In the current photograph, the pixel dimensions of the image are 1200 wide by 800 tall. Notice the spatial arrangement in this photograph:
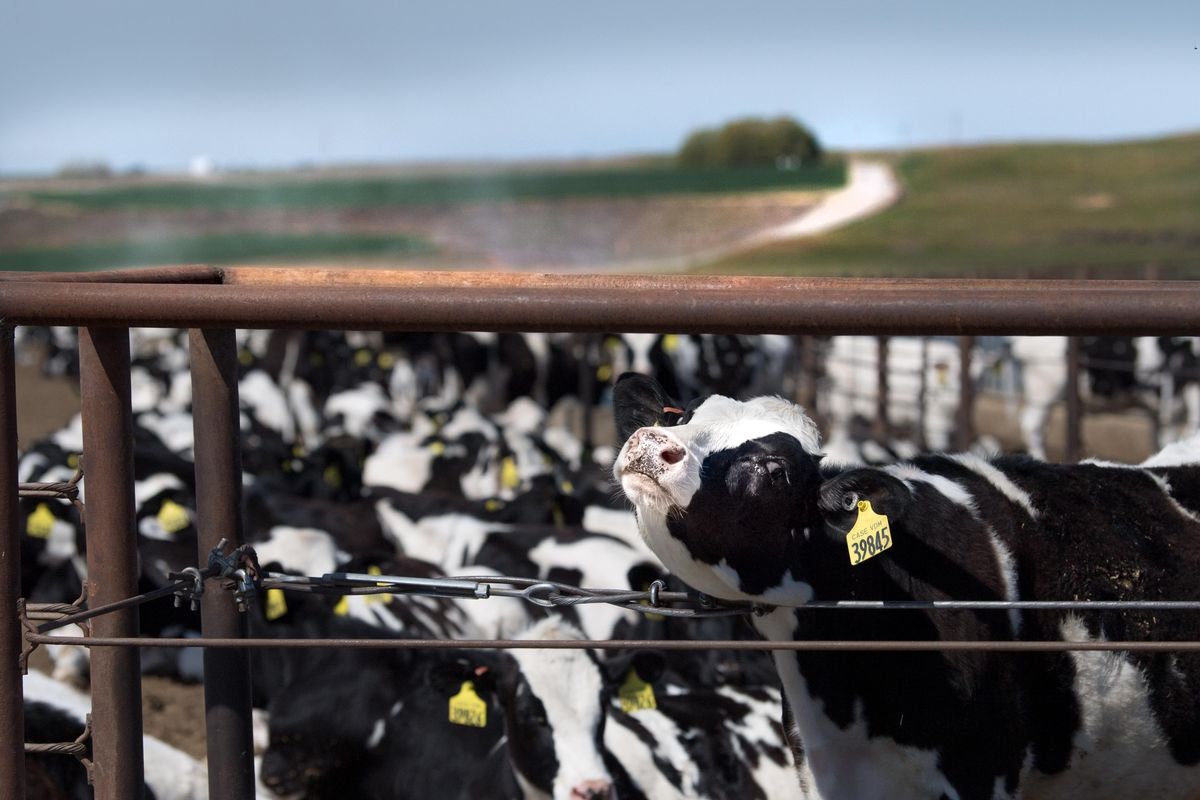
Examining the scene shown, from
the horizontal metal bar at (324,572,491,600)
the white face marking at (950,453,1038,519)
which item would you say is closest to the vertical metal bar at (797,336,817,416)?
the white face marking at (950,453,1038,519)

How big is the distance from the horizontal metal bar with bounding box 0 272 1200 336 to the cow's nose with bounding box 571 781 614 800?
96.3 inches

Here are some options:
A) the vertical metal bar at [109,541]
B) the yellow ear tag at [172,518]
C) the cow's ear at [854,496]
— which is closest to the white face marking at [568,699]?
the cow's ear at [854,496]

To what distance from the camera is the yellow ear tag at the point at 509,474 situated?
32.1 feet

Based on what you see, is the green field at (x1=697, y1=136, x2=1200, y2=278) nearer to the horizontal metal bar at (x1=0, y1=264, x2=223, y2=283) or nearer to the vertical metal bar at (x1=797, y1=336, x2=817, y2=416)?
the vertical metal bar at (x1=797, y1=336, x2=817, y2=416)

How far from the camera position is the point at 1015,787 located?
306cm

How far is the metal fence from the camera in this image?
203 cm

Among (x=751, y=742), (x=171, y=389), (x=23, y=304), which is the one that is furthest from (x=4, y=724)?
(x=171, y=389)

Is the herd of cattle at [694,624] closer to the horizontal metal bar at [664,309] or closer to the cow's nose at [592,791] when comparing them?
the cow's nose at [592,791]

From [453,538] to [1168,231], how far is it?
164ft

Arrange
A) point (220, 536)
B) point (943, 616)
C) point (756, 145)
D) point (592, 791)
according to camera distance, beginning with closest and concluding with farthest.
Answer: point (220, 536), point (943, 616), point (592, 791), point (756, 145)

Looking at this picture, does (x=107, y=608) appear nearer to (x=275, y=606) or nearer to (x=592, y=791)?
(x=592, y=791)

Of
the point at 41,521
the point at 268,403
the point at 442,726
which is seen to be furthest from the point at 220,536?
the point at 268,403

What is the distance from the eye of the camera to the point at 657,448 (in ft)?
8.81

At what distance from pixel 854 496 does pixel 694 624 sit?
3939 mm
